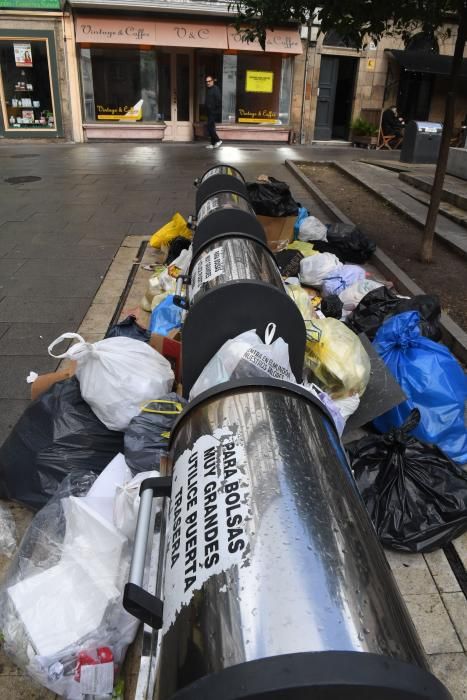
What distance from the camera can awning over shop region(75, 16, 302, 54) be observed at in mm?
15523

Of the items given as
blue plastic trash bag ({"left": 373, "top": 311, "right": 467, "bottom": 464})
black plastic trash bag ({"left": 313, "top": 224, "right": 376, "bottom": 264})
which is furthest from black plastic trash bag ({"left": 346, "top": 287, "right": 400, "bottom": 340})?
black plastic trash bag ({"left": 313, "top": 224, "right": 376, "bottom": 264})

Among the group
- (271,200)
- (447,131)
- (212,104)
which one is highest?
(447,131)

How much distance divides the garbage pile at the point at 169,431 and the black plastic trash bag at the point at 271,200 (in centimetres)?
205

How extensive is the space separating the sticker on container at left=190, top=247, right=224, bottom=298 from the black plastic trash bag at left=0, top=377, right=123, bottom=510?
0.83m

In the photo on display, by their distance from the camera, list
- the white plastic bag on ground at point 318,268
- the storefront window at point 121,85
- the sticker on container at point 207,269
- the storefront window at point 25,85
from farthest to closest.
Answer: the storefront window at point 121,85
the storefront window at point 25,85
the white plastic bag on ground at point 318,268
the sticker on container at point 207,269

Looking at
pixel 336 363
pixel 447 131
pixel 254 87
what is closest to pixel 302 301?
pixel 336 363

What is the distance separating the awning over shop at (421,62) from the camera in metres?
17.4

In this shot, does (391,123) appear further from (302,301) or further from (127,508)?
(127,508)

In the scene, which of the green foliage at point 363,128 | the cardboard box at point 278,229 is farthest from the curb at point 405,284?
the green foliage at point 363,128

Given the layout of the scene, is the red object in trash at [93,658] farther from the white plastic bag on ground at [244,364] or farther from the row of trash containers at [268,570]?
the white plastic bag on ground at [244,364]

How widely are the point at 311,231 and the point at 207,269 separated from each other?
3.49 m

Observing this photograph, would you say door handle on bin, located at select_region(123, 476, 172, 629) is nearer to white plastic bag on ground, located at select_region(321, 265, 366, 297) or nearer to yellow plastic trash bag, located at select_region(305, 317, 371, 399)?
yellow plastic trash bag, located at select_region(305, 317, 371, 399)

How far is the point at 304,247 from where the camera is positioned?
18.3 feet

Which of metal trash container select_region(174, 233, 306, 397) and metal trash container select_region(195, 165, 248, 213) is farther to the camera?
metal trash container select_region(195, 165, 248, 213)
